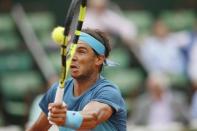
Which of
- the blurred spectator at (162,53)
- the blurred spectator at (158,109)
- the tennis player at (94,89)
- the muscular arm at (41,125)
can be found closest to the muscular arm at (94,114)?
the tennis player at (94,89)

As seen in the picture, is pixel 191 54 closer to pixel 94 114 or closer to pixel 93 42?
pixel 93 42

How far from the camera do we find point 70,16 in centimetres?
591

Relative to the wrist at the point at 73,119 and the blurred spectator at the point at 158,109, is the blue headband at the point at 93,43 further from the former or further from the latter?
the blurred spectator at the point at 158,109

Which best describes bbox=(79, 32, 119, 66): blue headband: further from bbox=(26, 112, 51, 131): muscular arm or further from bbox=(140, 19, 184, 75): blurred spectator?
bbox=(140, 19, 184, 75): blurred spectator

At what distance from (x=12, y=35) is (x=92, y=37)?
21.4 ft

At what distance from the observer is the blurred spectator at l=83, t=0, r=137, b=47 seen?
12.8 meters

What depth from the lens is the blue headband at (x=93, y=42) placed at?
671 cm

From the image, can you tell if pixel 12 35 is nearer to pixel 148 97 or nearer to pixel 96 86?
pixel 148 97

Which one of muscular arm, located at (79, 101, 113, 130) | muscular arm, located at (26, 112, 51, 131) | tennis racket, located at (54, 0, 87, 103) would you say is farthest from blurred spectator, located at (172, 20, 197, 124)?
tennis racket, located at (54, 0, 87, 103)

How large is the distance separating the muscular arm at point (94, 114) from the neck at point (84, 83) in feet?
1.37

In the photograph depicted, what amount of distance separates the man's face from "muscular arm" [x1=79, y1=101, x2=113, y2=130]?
1.15ft

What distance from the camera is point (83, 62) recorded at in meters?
6.61

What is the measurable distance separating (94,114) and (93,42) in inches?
30.2

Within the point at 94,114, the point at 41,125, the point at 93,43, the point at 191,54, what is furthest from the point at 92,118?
the point at 191,54
